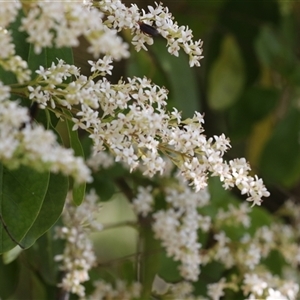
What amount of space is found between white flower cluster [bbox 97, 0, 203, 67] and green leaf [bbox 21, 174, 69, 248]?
172 millimetres

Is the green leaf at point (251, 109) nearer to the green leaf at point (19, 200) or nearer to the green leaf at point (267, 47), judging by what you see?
the green leaf at point (267, 47)

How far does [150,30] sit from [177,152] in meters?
0.11

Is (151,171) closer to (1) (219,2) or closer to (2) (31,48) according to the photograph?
(2) (31,48)

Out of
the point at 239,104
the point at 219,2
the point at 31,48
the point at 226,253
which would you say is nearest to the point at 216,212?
the point at 226,253

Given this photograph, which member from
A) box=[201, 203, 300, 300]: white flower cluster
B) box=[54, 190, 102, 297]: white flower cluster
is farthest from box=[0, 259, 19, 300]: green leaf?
box=[201, 203, 300, 300]: white flower cluster

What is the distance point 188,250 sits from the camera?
2.63 feet

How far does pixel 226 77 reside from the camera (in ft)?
4.26

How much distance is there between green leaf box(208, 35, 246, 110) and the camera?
1264 millimetres

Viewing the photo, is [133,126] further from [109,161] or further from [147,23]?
[109,161]

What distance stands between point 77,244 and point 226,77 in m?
0.66

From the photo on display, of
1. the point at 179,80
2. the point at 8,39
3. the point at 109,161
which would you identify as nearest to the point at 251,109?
the point at 179,80

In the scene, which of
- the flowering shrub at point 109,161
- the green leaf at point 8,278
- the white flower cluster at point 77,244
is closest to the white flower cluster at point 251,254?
the flowering shrub at point 109,161

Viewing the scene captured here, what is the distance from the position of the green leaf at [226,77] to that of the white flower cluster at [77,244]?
1.65 ft

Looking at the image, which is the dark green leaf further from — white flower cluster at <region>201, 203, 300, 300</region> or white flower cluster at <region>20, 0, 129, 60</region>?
white flower cluster at <region>20, 0, 129, 60</region>
